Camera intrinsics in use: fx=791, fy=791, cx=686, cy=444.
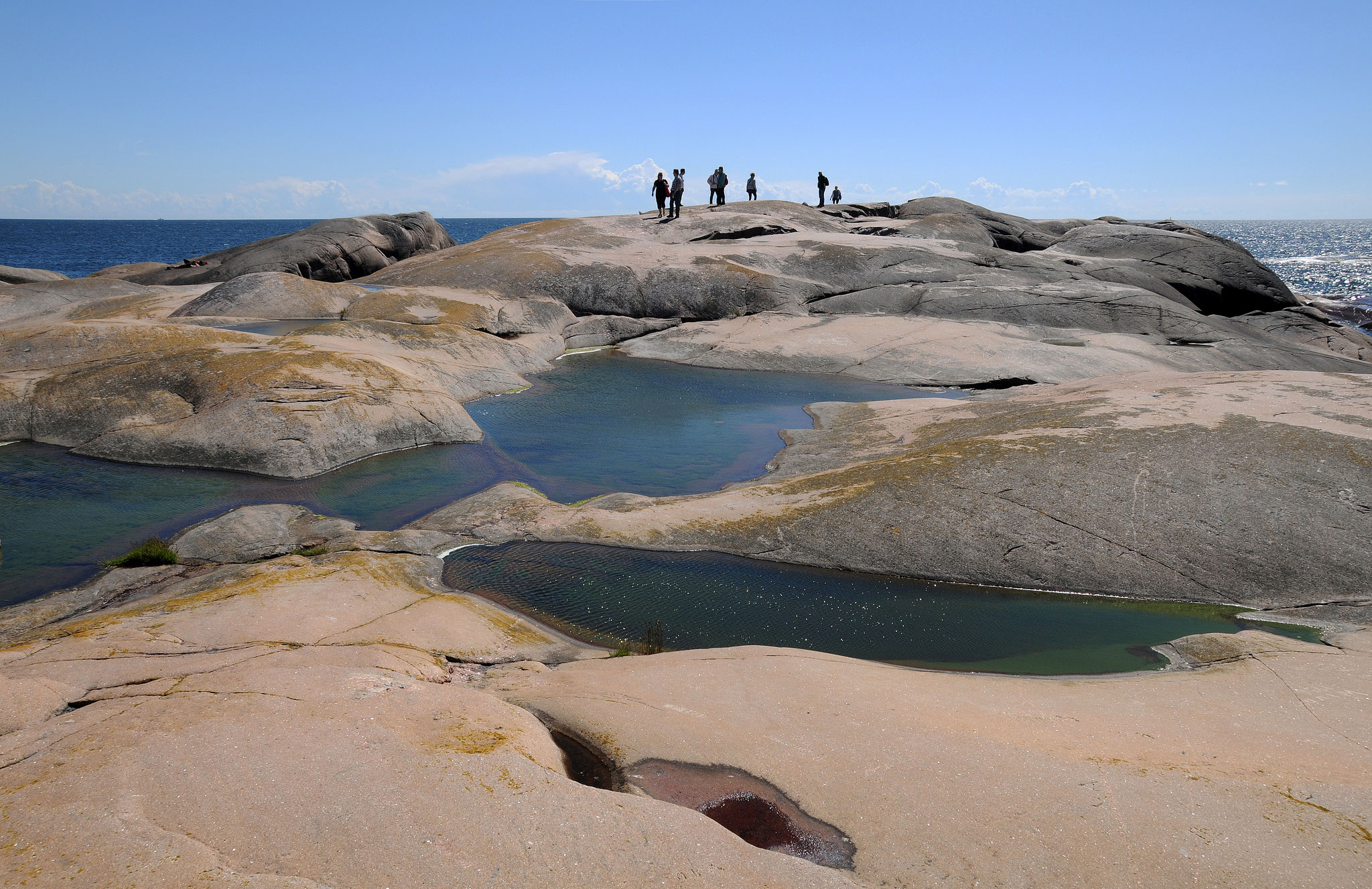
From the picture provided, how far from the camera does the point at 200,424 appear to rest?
17656 millimetres

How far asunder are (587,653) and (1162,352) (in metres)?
26.9

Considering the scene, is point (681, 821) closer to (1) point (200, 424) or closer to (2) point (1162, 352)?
(1) point (200, 424)

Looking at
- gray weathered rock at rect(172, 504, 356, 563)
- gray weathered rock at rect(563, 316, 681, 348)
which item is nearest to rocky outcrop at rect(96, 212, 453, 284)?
gray weathered rock at rect(563, 316, 681, 348)

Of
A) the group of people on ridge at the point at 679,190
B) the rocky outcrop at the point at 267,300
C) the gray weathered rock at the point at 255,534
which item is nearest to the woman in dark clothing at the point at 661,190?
the group of people on ridge at the point at 679,190

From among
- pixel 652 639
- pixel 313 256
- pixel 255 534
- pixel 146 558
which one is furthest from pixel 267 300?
pixel 652 639

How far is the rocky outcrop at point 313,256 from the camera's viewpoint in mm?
41219

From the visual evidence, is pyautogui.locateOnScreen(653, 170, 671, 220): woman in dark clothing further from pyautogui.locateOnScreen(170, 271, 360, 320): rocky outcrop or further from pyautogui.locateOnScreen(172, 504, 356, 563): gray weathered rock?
pyautogui.locateOnScreen(172, 504, 356, 563): gray weathered rock

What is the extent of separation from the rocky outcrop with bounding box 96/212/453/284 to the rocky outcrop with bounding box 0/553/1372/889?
37082 millimetres

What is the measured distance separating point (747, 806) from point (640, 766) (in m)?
0.98

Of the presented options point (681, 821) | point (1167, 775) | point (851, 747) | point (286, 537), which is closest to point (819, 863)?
point (681, 821)

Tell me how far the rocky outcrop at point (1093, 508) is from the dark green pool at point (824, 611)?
1.24 ft

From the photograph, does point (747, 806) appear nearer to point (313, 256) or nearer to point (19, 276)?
point (313, 256)

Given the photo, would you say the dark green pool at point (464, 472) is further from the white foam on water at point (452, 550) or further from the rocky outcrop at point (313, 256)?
the rocky outcrop at point (313, 256)

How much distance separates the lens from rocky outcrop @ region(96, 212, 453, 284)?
1623 inches
